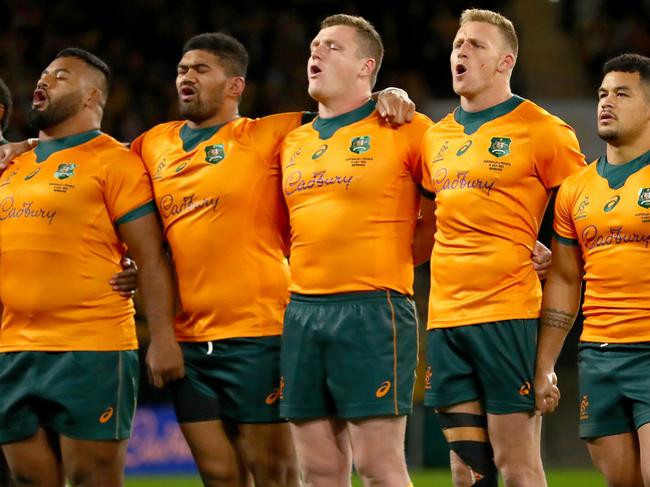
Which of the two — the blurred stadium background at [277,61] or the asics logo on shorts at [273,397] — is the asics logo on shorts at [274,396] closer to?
the asics logo on shorts at [273,397]

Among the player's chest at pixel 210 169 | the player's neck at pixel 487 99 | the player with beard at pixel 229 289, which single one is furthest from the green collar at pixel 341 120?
the player's neck at pixel 487 99

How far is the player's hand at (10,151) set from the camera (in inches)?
251

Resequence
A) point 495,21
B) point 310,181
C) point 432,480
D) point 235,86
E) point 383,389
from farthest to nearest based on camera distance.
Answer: point 432,480 → point 235,86 → point 495,21 → point 310,181 → point 383,389

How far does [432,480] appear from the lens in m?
11.4

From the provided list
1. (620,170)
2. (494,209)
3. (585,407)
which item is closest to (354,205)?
(494,209)

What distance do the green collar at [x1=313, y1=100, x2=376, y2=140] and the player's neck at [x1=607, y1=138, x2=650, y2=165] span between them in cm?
116

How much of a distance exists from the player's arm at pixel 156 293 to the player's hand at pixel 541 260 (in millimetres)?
1728

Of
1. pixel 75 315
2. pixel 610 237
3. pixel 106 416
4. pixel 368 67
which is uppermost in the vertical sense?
pixel 368 67

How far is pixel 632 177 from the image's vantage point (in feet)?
18.6

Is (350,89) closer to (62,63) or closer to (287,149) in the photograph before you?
(287,149)

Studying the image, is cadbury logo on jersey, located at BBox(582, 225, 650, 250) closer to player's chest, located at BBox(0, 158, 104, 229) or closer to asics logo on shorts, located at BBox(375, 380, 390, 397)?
asics logo on shorts, located at BBox(375, 380, 390, 397)

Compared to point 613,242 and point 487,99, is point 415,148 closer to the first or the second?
point 487,99

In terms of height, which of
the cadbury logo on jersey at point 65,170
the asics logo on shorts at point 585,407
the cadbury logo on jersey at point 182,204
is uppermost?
the cadbury logo on jersey at point 65,170

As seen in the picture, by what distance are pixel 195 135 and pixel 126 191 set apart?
1.44 feet
